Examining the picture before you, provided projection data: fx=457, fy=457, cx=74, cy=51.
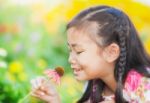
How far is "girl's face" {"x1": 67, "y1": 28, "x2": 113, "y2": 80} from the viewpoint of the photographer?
1.45m

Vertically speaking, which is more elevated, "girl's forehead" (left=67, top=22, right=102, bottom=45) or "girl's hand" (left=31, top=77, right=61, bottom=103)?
"girl's forehead" (left=67, top=22, right=102, bottom=45)

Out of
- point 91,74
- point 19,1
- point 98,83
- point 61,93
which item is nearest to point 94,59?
point 91,74

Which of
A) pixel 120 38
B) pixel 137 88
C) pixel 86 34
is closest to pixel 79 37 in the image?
pixel 86 34

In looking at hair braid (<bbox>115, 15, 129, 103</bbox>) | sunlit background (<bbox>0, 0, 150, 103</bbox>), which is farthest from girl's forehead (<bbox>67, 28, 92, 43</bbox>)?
sunlit background (<bbox>0, 0, 150, 103</bbox>)

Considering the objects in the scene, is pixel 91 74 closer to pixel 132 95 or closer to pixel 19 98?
pixel 132 95

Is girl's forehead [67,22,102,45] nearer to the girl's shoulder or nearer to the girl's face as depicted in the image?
the girl's face

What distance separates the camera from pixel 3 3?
1.72m

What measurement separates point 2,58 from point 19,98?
0.16 meters

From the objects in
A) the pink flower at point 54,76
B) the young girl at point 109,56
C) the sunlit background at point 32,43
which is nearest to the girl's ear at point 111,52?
the young girl at point 109,56

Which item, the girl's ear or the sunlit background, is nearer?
the girl's ear

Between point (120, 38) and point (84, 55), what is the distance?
13 centimetres

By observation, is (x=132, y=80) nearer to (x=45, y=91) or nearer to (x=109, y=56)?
(x=109, y=56)

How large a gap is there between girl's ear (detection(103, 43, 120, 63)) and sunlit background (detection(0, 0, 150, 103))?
0.31 metres

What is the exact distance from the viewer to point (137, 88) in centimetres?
147
